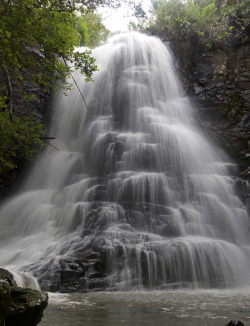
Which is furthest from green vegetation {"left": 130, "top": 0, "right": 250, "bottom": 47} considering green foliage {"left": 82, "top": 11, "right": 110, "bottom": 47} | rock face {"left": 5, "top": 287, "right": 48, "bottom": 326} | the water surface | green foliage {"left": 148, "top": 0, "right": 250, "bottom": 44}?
rock face {"left": 5, "top": 287, "right": 48, "bottom": 326}

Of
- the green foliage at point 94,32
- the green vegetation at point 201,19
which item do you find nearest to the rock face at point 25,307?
the green vegetation at point 201,19

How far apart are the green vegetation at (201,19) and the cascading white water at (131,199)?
333 cm

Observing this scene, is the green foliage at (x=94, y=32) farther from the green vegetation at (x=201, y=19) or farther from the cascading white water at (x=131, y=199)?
the cascading white water at (x=131, y=199)

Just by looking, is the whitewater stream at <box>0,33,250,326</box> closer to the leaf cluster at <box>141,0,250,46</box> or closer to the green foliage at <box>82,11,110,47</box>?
the leaf cluster at <box>141,0,250,46</box>

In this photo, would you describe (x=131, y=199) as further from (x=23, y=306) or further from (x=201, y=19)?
(x=201, y=19)

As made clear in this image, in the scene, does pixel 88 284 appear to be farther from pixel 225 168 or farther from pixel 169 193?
pixel 225 168

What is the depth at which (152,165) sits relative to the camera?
11.0 meters

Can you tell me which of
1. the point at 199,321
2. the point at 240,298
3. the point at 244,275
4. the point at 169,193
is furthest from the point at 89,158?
the point at 199,321

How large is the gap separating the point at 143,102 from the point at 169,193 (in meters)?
6.59

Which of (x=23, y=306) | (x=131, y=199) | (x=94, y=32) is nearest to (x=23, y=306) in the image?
(x=23, y=306)

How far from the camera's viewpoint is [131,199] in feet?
30.1

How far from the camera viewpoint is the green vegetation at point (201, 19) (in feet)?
55.1

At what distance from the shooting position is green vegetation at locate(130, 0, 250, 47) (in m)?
16.8

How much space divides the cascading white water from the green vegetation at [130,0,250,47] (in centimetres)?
333
